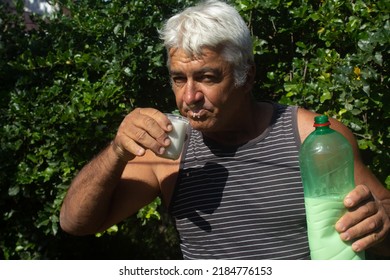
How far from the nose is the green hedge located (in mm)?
1017

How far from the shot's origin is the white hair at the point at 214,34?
240cm

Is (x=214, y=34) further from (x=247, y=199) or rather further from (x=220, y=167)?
(x=247, y=199)

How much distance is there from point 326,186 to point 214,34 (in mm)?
738

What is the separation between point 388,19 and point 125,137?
1.59 metres

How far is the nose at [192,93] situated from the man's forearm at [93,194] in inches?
12.5

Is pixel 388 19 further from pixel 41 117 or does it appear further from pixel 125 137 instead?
pixel 41 117

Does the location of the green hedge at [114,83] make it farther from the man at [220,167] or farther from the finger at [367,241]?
the finger at [367,241]

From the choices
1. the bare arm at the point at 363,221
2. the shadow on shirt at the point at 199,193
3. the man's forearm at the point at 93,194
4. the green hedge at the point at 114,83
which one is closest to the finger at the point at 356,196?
the bare arm at the point at 363,221

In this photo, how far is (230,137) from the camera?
260 cm

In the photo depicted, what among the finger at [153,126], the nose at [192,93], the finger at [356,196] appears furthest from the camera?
the nose at [192,93]

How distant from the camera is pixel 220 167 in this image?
255cm

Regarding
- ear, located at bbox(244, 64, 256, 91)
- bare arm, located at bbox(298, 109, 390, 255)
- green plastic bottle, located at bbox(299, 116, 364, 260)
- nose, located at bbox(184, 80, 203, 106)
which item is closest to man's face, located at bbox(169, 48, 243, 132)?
nose, located at bbox(184, 80, 203, 106)

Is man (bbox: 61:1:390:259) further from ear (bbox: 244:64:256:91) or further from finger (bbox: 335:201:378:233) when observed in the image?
finger (bbox: 335:201:378:233)
